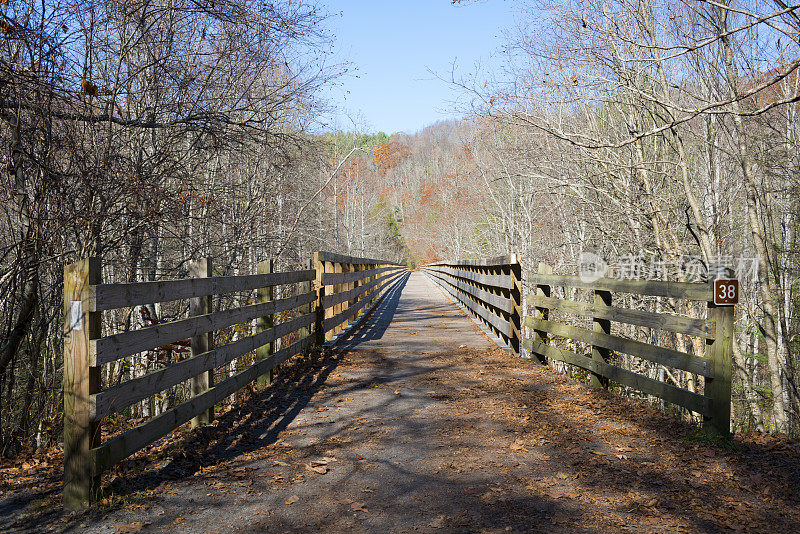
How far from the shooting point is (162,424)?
423cm

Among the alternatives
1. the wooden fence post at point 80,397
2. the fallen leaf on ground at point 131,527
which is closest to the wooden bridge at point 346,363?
the wooden fence post at point 80,397

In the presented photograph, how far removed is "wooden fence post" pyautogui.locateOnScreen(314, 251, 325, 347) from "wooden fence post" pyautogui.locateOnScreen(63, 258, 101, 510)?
5.99 metres

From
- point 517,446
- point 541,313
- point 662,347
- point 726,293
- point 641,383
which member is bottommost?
point 517,446

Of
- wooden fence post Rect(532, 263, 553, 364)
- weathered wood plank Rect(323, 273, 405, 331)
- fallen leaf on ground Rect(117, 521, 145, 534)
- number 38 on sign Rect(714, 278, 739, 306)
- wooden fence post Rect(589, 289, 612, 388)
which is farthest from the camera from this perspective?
weathered wood plank Rect(323, 273, 405, 331)

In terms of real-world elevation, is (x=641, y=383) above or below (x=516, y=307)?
below

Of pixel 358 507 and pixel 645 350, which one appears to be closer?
pixel 358 507

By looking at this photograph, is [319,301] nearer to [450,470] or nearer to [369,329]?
[369,329]

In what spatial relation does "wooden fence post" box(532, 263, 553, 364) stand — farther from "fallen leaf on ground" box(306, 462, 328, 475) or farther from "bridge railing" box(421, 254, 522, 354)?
"fallen leaf on ground" box(306, 462, 328, 475)

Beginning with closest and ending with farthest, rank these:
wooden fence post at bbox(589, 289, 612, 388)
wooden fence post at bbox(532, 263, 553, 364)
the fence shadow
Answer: wooden fence post at bbox(589, 289, 612, 388)
wooden fence post at bbox(532, 263, 553, 364)
the fence shadow

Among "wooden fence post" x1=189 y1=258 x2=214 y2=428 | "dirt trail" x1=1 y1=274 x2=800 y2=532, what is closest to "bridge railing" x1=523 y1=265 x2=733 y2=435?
"dirt trail" x1=1 y1=274 x2=800 y2=532

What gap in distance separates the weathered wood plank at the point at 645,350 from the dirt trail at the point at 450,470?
57 cm

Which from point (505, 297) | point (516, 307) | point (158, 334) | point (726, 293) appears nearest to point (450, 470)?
point (158, 334)

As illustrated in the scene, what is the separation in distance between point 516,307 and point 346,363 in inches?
108

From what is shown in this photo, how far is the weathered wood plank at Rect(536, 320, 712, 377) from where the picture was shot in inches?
192
